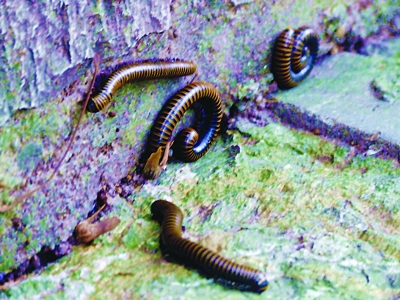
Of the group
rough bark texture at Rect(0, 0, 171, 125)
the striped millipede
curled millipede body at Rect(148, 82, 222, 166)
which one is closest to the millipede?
curled millipede body at Rect(148, 82, 222, 166)

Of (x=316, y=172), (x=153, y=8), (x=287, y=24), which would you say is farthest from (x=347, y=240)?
(x=287, y=24)

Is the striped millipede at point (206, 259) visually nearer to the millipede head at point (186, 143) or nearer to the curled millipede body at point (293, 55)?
the millipede head at point (186, 143)

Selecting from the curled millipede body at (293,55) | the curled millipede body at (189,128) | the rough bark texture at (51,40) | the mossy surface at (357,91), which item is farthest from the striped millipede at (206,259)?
the curled millipede body at (293,55)

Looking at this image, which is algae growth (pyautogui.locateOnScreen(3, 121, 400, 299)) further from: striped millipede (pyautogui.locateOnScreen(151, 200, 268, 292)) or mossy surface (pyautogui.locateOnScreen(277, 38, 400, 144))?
mossy surface (pyautogui.locateOnScreen(277, 38, 400, 144))

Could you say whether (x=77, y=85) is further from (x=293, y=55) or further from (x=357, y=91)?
(x=357, y=91)

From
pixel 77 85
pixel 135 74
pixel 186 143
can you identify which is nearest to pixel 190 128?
pixel 186 143

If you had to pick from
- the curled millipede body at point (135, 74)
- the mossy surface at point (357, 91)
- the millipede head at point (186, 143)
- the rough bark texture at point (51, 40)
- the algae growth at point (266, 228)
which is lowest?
the algae growth at point (266, 228)

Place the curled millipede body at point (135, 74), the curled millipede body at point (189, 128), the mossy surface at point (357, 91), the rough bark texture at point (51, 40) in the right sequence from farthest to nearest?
the mossy surface at point (357, 91) < the curled millipede body at point (189, 128) < the curled millipede body at point (135, 74) < the rough bark texture at point (51, 40)

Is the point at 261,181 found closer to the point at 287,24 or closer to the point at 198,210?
the point at 198,210
